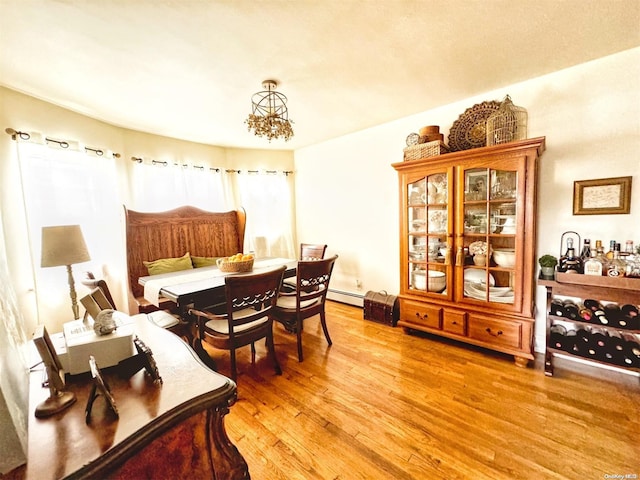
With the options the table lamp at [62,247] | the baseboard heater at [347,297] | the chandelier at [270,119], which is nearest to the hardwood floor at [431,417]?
the baseboard heater at [347,297]

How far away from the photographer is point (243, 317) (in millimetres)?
2102

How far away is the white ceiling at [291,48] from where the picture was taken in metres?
1.47

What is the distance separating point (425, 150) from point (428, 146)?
4cm

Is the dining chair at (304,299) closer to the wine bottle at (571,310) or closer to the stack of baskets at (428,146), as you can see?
the stack of baskets at (428,146)

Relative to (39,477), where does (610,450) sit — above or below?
below

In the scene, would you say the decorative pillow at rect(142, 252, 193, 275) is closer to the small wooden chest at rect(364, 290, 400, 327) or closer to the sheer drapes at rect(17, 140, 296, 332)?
the sheer drapes at rect(17, 140, 296, 332)

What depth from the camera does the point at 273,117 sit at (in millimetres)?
2074

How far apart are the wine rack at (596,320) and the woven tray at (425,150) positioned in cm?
141

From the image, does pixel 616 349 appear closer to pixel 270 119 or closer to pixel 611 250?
pixel 611 250

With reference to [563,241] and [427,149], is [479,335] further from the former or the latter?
[427,149]

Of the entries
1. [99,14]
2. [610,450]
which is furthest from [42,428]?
[610,450]

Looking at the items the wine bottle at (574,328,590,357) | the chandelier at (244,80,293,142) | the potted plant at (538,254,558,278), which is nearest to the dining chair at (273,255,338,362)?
Answer: the chandelier at (244,80,293,142)

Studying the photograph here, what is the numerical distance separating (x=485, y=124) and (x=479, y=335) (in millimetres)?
1987

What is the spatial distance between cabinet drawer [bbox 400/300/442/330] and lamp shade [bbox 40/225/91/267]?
9.74 ft
